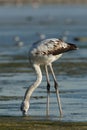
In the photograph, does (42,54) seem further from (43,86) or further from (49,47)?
(43,86)

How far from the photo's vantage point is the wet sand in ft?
44.3

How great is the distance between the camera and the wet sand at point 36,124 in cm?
1352

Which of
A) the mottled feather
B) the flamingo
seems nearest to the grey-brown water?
the flamingo

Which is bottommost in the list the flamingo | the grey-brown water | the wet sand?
the grey-brown water

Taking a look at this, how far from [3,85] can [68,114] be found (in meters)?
4.74

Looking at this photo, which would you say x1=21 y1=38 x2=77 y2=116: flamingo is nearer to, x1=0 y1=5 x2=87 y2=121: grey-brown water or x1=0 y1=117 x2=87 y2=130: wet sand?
x1=0 y1=5 x2=87 y2=121: grey-brown water

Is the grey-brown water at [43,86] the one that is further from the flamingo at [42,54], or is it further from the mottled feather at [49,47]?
the mottled feather at [49,47]

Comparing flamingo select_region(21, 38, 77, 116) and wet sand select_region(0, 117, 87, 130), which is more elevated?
flamingo select_region(21, 38, 77, 116)

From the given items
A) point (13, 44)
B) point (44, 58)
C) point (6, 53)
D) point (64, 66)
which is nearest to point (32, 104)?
point (44, 58)

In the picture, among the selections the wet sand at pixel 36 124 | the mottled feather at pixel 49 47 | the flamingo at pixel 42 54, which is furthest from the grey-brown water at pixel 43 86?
the mottled feather at pixel 49 47

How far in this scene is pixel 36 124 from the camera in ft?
45.9

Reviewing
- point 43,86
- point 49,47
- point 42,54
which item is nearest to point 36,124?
point 42,54

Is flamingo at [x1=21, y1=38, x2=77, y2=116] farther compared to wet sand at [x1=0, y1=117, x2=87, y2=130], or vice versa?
flamingo at [x1=21, y1=38, x2=77, y2=116]

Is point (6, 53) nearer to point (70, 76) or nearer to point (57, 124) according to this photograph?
point (70, 76)
